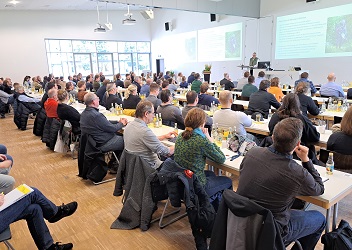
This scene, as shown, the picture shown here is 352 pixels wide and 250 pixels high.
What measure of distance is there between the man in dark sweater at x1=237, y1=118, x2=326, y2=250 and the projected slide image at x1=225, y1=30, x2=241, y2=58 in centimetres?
1223

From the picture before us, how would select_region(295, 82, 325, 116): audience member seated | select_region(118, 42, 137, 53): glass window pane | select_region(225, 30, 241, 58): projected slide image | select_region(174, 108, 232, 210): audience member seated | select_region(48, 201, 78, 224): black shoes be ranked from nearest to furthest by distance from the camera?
select_region(174, 108, 232, 210): audience member seated
select_region(48, 201, 78, 224): black shoes
select_region(295, 82, 325, 116): audience member seated
select_region(225, 30, 241, 58): projected slide image
select_region(118, 42, 137, 53): glass window pane

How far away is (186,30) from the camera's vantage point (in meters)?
15.9

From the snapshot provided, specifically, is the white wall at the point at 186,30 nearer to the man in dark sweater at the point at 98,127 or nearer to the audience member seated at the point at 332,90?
the audience member seated at the point at 332,90

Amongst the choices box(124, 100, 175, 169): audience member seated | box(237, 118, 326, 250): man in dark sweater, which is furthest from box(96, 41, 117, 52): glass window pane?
box(237, 118, 326, 250): man in dark sweater

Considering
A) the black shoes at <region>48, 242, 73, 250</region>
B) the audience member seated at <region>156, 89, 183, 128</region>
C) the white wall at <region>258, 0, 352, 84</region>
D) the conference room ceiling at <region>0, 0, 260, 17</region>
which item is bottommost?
the black shoes at <region>48, 242, 73, 250</region>

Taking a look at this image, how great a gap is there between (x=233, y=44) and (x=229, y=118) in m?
10.8

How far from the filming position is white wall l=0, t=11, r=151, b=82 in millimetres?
14125

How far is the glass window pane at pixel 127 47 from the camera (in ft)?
57.0

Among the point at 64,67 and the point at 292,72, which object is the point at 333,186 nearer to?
the point at 292,72

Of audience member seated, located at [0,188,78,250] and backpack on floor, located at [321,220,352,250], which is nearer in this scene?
backpack on floor, located at [321,220,352,250]

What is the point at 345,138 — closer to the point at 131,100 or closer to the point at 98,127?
the point at 98,127

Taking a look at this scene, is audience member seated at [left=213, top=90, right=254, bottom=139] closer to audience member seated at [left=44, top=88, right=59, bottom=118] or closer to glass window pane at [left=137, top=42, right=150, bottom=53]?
audience member seated at [left=44, top=88, right=59, bottom=118]

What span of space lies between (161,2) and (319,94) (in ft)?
20.8

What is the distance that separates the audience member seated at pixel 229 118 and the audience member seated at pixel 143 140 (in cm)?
93
